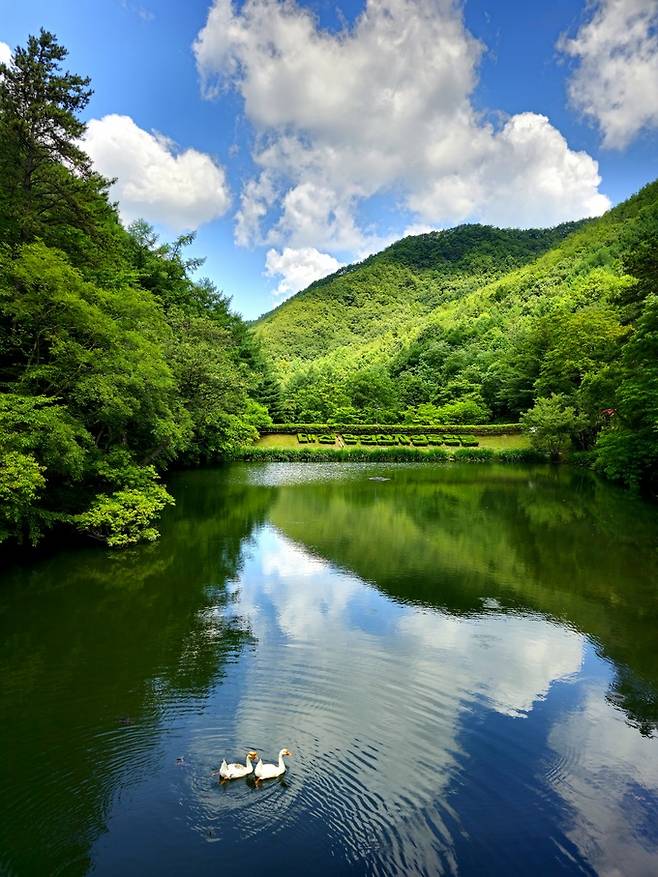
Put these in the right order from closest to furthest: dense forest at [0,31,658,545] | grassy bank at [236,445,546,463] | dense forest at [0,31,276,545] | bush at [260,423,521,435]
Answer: dense forest at [0,31,276,545]
dense forest at [0,31,658,545]
grassy bank at [236,445,546,463]
bush at [260,423,521,435]

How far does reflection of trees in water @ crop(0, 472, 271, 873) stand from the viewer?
4588 millimetres

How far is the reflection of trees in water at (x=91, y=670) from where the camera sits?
4588mm

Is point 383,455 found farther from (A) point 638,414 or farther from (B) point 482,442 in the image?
(A) point 638,414

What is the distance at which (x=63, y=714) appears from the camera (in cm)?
604

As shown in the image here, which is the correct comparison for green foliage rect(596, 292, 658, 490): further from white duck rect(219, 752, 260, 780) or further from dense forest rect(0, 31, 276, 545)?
→ white duck rect(219, 752, 260, 780)

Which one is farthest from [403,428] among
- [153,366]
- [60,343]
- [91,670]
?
[91,670]

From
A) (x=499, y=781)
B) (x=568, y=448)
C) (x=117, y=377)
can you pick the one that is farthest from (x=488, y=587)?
(x=568, y=448)

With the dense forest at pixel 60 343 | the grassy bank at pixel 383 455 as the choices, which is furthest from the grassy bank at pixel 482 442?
the dense forest at pixel 60 343

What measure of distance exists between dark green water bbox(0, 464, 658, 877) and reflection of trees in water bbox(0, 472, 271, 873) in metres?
0.03

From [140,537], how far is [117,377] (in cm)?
434

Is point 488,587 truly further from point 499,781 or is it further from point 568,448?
point 568,448

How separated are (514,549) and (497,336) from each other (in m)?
51.5

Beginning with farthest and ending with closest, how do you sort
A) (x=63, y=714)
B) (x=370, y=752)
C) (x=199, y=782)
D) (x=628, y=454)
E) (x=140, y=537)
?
(x=628, y=454), (x=140, y=537), (x=63, y=714), (x=370, y=752), (x=199, y=782)

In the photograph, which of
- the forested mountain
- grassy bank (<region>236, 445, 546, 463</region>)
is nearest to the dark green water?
the forested mountain
